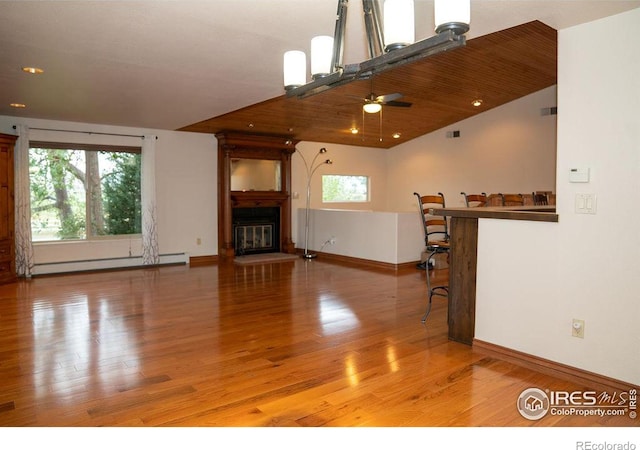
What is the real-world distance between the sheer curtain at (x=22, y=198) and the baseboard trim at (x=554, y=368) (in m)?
6.22

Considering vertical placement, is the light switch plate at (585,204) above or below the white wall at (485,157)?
below

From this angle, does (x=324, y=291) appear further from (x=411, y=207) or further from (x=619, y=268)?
(x=411, y=207)

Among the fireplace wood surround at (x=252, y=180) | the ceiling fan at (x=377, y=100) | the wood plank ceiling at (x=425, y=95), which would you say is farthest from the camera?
the fireplace wood surround at (x=252, y=180)

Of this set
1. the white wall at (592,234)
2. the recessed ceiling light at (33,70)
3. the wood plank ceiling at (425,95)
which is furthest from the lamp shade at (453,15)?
the recessed ceiling light at (33,70)

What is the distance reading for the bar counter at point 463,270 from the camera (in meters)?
3.43

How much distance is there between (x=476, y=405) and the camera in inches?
97.9

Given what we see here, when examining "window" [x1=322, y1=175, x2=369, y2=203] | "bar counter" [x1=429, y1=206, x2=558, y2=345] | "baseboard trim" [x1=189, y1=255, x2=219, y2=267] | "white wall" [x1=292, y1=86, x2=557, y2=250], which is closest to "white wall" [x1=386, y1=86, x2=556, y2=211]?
"white wall" [x1=292, y1=86, x2=557, y2=250]

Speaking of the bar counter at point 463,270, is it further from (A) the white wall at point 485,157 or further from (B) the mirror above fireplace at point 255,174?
(B) the mirror above fireplace at point 255,174

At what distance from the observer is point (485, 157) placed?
352 inches

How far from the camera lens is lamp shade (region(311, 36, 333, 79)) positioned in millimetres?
2080

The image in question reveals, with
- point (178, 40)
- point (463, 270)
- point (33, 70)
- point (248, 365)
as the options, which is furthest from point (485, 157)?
point (33, 70)

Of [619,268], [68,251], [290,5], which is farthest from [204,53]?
[68,251]
